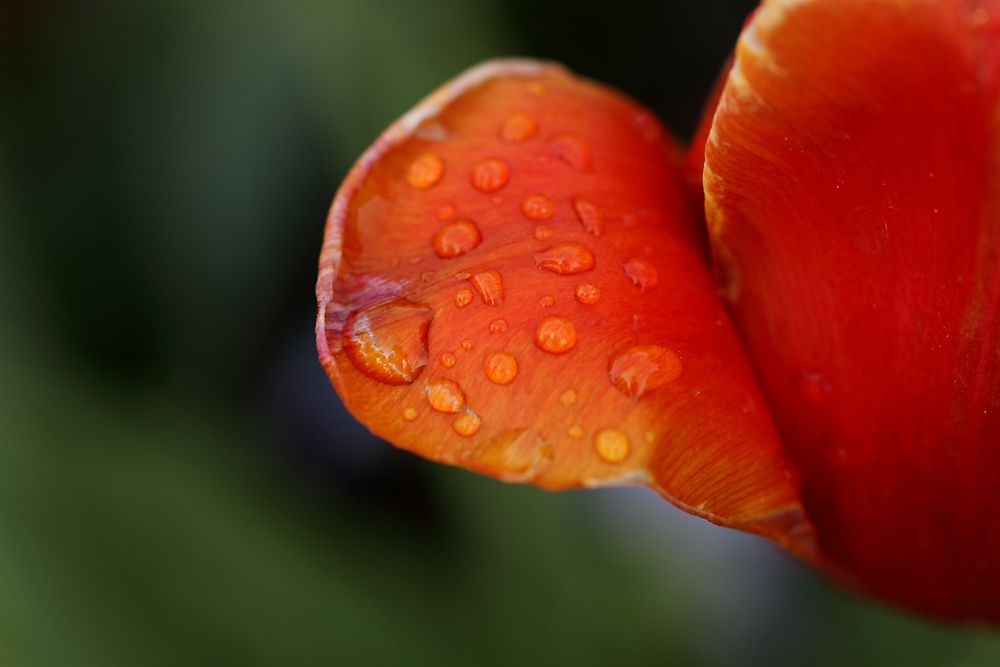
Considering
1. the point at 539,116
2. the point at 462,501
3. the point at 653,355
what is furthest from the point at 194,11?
the point at 653,355

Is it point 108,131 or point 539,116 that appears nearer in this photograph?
point 539,116

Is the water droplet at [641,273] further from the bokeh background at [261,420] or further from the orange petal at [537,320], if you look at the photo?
the bokeh background at [261,420]

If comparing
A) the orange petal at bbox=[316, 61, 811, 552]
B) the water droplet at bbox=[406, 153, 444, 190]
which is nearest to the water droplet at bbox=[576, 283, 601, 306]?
the orange petal at bbox=[316, 61, 811, 552]

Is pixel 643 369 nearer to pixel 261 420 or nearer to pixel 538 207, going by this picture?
pixel 538 207

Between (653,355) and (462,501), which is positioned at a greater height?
(653,355)

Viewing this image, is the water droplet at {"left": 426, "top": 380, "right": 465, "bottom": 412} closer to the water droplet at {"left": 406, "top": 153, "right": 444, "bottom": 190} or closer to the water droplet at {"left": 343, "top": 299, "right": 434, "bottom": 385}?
the water droplet at {"left": 343, "top": 299, "right": 434, "bottom": 385}

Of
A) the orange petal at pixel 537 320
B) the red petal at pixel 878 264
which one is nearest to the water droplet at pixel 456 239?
the orange petal at pixel 537 320

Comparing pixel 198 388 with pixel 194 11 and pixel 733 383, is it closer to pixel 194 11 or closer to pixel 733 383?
pixel 194 11
